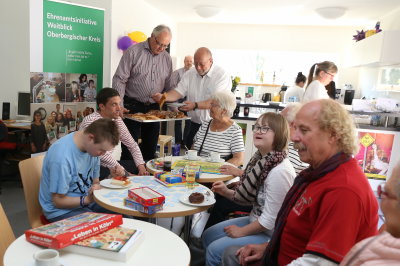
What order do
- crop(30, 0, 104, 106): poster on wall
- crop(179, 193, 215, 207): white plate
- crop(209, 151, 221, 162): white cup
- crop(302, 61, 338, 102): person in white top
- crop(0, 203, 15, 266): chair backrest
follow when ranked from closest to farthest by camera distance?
crop(0, 203, 15, 266): chair backrest → crop(179, 193, 215, 207): white plate → crop(209, 151, 221, 162): white cup → crop(30, 0, 104, 106): poster on wall → crop(302, 61, 338, 102): person in white top

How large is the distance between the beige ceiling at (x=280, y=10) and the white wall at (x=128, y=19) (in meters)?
0.21

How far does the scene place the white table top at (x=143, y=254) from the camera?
1127 millimetres

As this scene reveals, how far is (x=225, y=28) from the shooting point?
8250 millimetres

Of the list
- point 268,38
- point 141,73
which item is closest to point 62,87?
point 141,73

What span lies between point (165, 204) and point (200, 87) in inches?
84.8

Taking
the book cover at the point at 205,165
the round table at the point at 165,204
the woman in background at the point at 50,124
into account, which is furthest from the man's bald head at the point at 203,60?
the round table at the point at 165,204

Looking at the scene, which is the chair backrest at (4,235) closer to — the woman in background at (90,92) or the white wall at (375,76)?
the woman in background at (90,92)

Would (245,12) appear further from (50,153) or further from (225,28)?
(50,153)

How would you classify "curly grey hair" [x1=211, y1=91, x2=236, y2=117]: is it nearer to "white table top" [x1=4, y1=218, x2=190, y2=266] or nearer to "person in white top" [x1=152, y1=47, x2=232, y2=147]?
"person in white top" [x1=152, y1=47, x2=232, y2=147]

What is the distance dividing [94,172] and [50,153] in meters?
0.43

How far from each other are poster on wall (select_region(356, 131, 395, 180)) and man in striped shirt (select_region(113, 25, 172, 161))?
285 cm

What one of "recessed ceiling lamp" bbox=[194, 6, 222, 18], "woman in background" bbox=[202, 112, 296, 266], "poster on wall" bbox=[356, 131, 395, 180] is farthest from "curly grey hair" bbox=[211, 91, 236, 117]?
"recessed ceiling lamp" bbox=[194, 6, 222, 18]

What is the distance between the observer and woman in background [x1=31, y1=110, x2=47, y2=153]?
3252 mm

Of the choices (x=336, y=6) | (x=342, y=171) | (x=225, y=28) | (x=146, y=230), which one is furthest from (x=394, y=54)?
(x=146, y=230)
